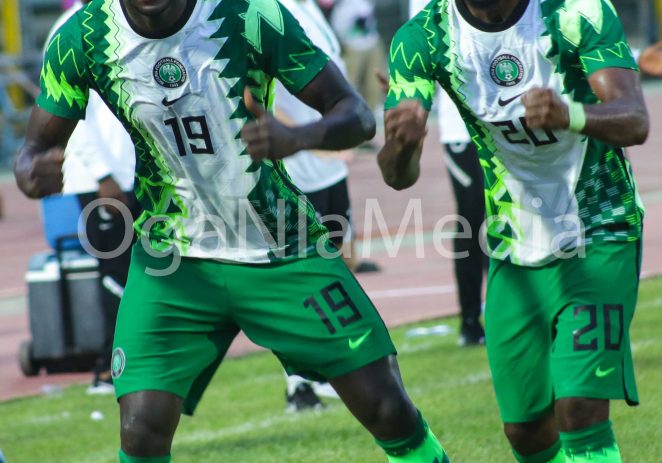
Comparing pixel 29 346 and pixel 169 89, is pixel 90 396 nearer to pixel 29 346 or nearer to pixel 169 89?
pixel 29 346

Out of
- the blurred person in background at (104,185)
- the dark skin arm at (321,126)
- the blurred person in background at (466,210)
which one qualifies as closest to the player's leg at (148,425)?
the dark skin arm at (321,126)

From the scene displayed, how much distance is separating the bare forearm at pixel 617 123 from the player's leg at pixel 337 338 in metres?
1.06

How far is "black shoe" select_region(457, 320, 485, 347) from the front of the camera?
9.27 meters

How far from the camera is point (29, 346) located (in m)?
9.61

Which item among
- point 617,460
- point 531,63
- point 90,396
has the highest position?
point 531,63

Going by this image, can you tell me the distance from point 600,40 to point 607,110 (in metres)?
0.37

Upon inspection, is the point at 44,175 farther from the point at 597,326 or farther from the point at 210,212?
the point at 597,326

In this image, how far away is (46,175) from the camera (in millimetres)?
4766

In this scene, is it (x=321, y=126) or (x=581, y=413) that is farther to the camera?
(x=581, y=413)

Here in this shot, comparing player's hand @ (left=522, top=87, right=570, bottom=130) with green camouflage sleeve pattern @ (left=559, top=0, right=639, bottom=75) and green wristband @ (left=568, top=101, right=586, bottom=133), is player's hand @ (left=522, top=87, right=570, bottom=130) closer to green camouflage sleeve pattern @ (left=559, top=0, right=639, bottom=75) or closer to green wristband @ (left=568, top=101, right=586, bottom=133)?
green wristband @ (left=568, top=101, right=586, bottom=133)

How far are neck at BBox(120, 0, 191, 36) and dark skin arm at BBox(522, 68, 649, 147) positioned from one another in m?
1.30

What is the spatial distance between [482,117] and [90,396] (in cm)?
454

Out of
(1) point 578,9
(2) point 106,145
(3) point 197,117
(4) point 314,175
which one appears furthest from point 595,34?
(2) point 106,145

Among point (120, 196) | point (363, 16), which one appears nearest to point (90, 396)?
point (120, 196)
